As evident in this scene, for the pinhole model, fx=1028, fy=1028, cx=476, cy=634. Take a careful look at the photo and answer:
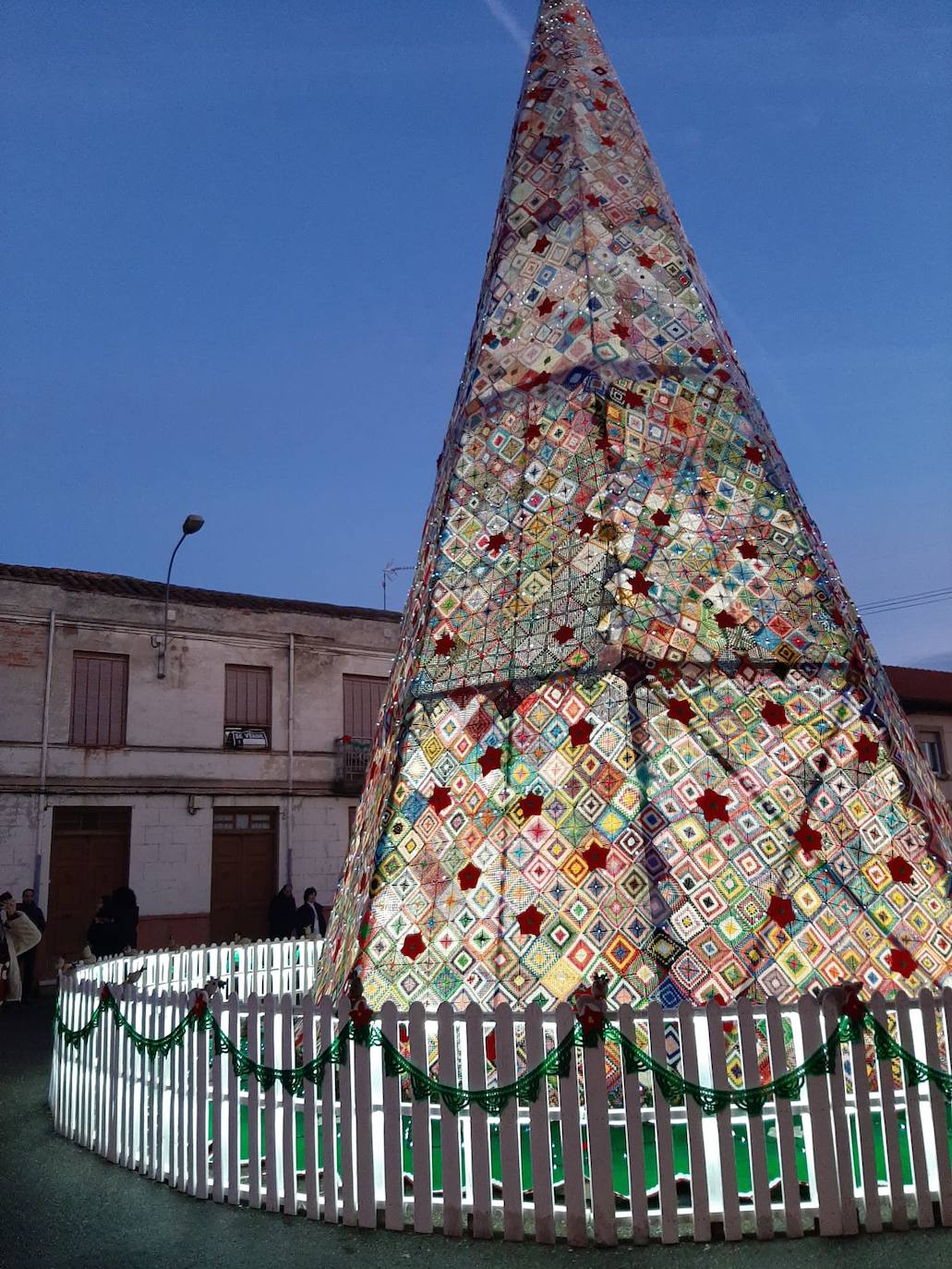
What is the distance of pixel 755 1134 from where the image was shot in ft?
12.4

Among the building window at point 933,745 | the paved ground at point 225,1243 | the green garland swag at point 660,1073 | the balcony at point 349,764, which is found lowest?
the paved ground at point 225,1243

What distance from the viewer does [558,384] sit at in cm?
616

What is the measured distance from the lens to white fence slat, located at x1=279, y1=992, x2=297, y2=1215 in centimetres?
427

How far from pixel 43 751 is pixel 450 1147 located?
1542 centimetres

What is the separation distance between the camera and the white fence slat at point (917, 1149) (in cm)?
376

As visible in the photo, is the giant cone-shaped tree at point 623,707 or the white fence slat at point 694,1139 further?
the giant cone-shaped tree at point 623,707

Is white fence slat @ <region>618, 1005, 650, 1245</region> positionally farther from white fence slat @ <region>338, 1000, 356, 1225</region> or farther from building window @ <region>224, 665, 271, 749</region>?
building window @ <region>224, 665, 271, 749</region>

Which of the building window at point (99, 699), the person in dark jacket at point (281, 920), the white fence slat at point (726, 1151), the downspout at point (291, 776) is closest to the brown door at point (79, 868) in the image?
the building window at point (99, 699)

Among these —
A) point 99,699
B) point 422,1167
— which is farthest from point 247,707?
point 422,1167

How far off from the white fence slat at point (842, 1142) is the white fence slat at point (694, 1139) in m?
0.49

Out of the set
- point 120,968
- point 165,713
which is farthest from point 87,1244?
point 165,713

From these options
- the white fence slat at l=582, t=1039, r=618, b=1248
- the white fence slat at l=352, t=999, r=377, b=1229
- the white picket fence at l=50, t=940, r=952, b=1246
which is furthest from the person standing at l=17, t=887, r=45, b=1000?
the white fence slat at l=582, t=1039, r=618, b=1248

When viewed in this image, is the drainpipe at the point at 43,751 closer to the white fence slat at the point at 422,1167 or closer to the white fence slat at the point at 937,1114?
the white fence slat at the point at 422,1167

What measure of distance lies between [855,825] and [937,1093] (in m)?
1.30
